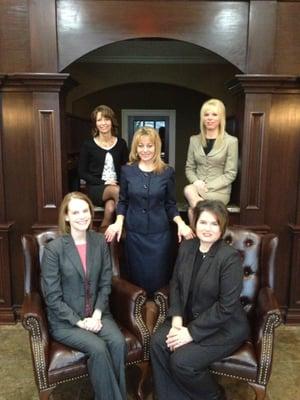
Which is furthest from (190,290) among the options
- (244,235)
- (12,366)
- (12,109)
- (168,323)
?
(12,109)

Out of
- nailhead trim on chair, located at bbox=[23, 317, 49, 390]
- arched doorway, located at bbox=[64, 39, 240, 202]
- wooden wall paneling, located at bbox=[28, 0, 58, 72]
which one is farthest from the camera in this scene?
arched doorway, located at bbox=[64, 39, 240, 202]

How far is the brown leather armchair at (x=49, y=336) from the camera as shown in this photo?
1.92m

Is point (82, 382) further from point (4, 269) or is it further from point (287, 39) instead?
point (287, 39)

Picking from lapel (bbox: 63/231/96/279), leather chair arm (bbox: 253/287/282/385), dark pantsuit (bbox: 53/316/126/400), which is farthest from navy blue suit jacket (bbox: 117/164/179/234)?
leather chair arm (bbox: 253/287/282/385)

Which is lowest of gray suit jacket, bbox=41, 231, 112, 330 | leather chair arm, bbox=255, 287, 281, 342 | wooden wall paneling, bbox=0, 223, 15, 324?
wooden wall paneling, bbox=0, 223, 15, 324

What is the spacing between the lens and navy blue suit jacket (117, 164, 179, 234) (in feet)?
7.80

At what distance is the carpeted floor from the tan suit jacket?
1193 millimetres

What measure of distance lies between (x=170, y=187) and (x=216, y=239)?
20.8 inches

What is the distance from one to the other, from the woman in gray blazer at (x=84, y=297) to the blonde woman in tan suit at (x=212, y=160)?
87 centimetres

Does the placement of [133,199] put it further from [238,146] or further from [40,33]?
[40,33]

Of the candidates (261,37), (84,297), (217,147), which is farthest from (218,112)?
(84,297)

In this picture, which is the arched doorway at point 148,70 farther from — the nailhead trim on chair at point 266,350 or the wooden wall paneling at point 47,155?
the nailhead trim on chair at point 266,350

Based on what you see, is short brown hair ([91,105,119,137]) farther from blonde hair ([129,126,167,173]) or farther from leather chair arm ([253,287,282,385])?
leather chair arm ([253,287,282,385])

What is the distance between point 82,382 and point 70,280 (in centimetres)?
81
